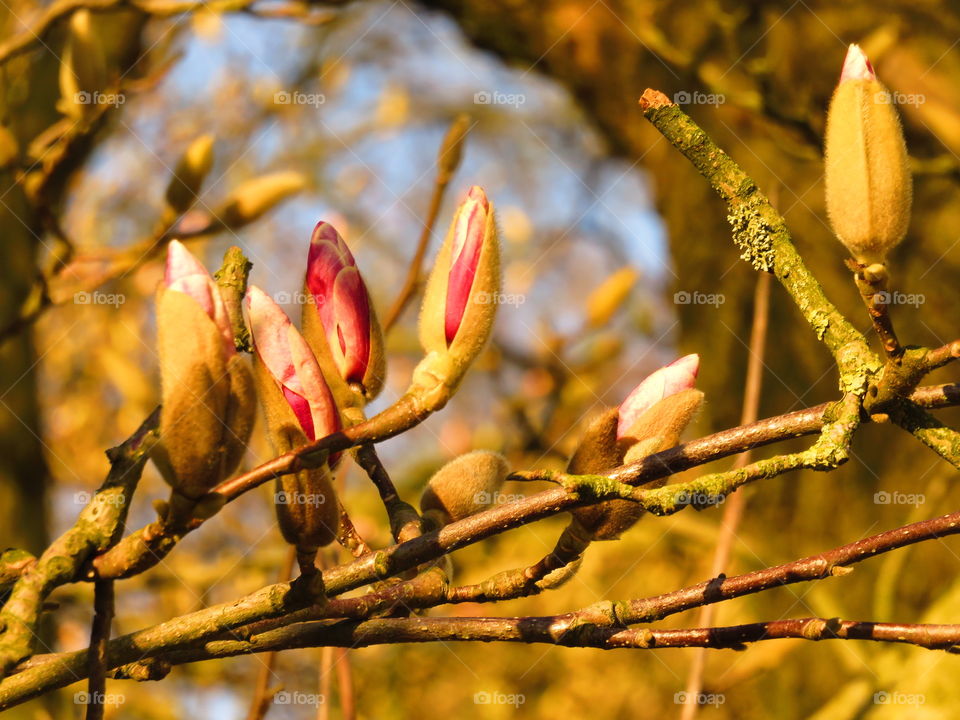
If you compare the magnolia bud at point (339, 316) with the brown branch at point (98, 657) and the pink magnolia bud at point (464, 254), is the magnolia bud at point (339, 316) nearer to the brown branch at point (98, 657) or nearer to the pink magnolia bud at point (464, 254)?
the pink magnolia bud at point (464, 254)

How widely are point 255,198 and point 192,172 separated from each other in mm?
89

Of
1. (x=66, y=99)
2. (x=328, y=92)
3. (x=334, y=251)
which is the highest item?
(x=328, y=92)

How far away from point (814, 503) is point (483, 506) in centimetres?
148

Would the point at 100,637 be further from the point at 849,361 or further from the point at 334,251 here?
the point at 849,361

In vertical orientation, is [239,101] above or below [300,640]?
above

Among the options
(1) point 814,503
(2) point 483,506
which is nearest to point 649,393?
(2) point 483,506

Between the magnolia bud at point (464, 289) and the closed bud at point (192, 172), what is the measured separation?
0.75 meters

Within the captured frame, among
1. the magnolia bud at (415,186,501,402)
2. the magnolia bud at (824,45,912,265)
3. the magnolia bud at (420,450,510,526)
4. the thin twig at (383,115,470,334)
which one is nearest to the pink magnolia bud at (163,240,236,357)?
the magnolia bud at (415,186,501,402)

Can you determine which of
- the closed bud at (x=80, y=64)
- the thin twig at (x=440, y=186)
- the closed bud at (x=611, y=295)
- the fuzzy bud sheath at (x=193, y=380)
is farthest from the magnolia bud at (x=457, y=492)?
the closed bud at (x=611, y=295)

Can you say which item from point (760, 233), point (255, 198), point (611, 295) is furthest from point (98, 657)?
point (611, 295)

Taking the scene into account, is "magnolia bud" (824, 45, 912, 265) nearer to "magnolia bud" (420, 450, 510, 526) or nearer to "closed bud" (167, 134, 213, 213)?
"magnolia bud" (420, 450, 510, 526)

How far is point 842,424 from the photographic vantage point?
477mm

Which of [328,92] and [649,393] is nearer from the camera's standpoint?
[649,393]

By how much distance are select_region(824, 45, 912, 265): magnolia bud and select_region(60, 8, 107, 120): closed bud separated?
1.01 m
